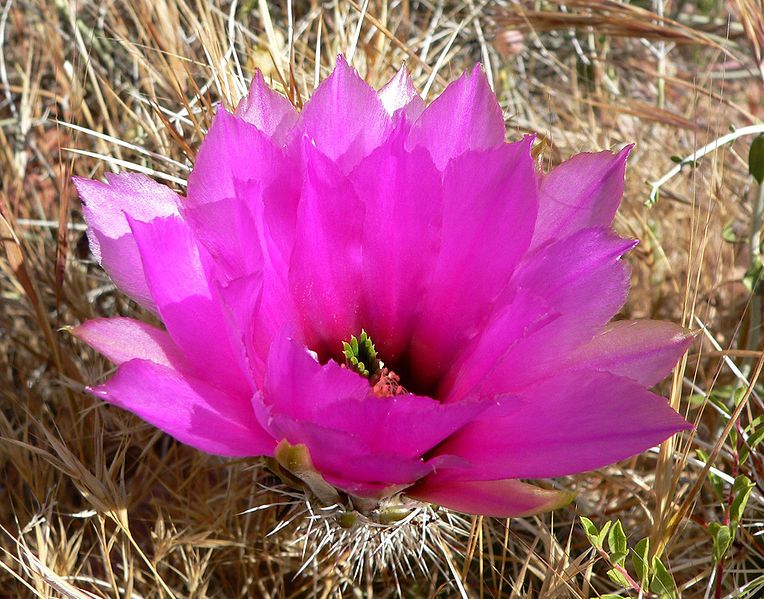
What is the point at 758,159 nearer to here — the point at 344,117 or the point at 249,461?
the point at 344,117

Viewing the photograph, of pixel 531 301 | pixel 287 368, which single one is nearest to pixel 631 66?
pixel 531 301

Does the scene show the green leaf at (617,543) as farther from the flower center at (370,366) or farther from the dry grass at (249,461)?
the flower center at (370,366)

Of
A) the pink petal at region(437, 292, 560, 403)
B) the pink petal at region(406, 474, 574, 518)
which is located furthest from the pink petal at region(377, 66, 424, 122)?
the pink petal at region(406, 474, 574, 518)

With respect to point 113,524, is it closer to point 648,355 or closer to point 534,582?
point 534,582

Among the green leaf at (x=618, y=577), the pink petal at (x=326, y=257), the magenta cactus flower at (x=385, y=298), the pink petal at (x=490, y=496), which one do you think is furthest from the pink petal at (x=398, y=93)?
the green leaf at (x=618, y=577)

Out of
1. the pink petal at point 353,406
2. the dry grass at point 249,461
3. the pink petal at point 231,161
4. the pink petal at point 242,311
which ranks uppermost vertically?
the pink petal at point 231,161
